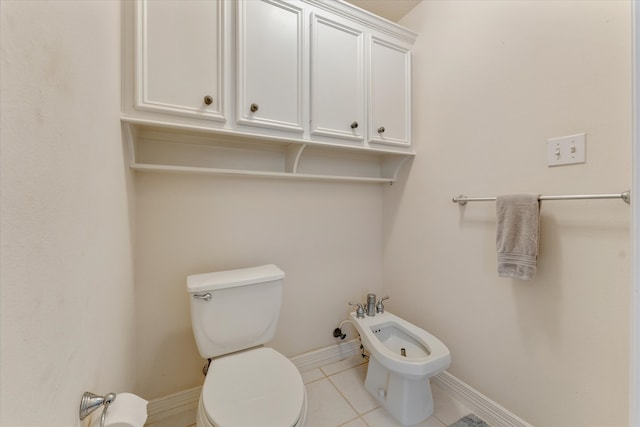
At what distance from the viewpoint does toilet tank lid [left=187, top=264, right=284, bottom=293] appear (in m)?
1.15

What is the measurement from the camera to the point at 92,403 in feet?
1.86

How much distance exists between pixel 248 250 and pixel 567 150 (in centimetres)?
159

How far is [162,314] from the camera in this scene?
52.6 inches

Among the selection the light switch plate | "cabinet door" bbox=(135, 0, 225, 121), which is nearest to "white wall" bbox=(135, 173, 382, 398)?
"cabinet door" bbox=(135, 0, 225, 121)

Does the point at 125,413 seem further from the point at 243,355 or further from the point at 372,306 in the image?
the point at 372,306

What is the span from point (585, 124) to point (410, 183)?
88 centimetres

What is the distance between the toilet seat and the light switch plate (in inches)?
55.2

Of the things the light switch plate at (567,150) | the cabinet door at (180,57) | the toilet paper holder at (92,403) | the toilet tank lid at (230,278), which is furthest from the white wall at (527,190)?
the toilet paper holder at (92,403)

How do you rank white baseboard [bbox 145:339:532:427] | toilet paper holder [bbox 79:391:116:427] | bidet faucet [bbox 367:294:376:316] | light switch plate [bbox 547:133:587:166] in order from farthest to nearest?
bidet faucet [bbox 367:294:376:316] → white baseboard [bbox 145:339:532:427] → light switch plate [bbox 547:133:587:166] → toilet paper holder [bbox 79:391:116:427]

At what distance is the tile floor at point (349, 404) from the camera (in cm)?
130

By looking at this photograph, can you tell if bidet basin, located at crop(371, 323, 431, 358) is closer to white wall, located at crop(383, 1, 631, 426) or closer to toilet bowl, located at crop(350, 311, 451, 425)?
toilet bowl, located at crop(350, 311, 451, 425)

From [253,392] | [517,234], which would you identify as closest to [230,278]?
[253,392]

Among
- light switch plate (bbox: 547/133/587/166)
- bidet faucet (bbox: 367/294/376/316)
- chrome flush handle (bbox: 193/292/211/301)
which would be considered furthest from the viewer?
bidet faucet (bbox: 367/294/376/316)

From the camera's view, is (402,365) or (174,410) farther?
(174,410)
